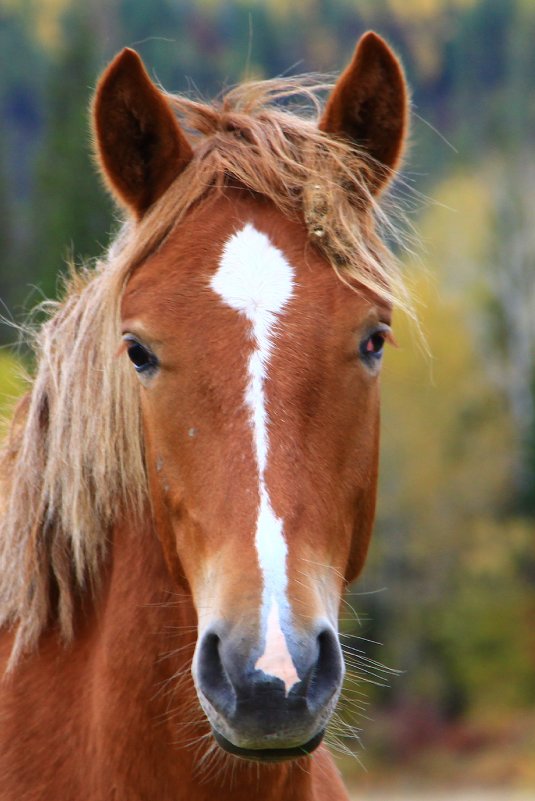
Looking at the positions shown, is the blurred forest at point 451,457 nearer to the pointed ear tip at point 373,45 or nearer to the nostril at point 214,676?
the pointed ear tip at point 373,45

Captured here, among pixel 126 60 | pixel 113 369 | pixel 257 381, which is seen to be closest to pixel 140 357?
pixel 113 369

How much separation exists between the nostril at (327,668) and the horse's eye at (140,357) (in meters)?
0.91

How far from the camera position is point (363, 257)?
3.06 metres

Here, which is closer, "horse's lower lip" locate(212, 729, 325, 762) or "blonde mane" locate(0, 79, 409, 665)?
"horse's lower lip" locate(212, 729, 325, 762)

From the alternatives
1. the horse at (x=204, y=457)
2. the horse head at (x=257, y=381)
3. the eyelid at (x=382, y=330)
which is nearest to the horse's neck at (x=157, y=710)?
the horse at (x=204, y=457)

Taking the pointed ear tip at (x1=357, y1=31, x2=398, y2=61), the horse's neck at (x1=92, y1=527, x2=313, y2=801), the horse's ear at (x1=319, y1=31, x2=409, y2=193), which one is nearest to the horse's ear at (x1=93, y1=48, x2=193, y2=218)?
the horse's ear at (x1=319, y1=31, x2=409, y2=193)

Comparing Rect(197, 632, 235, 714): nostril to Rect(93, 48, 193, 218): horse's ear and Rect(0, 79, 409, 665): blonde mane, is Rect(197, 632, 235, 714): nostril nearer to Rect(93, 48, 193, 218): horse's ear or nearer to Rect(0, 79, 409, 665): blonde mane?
Rect(0, 79, 409, 665): blonde mane

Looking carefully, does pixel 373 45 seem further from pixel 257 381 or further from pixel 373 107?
pixel 257 381

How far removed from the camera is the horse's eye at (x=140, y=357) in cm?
293

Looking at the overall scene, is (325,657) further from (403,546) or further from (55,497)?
(403,546)

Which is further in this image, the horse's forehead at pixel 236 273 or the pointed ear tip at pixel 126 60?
the pointed ear tip at pixel 126 60

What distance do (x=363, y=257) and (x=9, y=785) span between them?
1880mm

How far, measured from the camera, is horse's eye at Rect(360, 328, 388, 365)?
2.97 meters

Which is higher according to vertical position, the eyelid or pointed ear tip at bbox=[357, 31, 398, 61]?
pointed ear tip at bbox=[357, 31, 398, 61]
